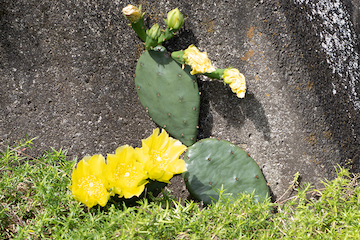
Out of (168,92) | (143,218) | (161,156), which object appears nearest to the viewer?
(143,218)

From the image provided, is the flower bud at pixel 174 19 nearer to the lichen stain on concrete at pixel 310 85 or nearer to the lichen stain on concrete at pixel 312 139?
the lichen stain on concrete at pixel 310 85

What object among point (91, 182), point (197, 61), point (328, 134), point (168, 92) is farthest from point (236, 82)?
point (91, 182)

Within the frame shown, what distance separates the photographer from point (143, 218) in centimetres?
91

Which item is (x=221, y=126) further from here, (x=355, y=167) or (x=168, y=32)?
(x=355, y=167)

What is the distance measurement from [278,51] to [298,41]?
9cm

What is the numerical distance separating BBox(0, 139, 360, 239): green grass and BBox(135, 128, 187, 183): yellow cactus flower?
97mm

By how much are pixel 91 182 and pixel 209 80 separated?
0.66 metres

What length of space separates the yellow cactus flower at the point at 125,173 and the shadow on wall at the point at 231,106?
0.47 m

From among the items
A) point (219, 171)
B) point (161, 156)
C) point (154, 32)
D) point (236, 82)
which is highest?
point (154, 32)

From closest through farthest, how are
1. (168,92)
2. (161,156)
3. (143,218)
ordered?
(143,218) < (161,156) < (168,92)

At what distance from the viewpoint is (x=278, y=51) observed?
123 cm

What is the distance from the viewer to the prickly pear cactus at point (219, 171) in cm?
124

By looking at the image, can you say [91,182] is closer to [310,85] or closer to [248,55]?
[248,55]

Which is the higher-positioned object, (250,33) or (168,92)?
(250,33)
